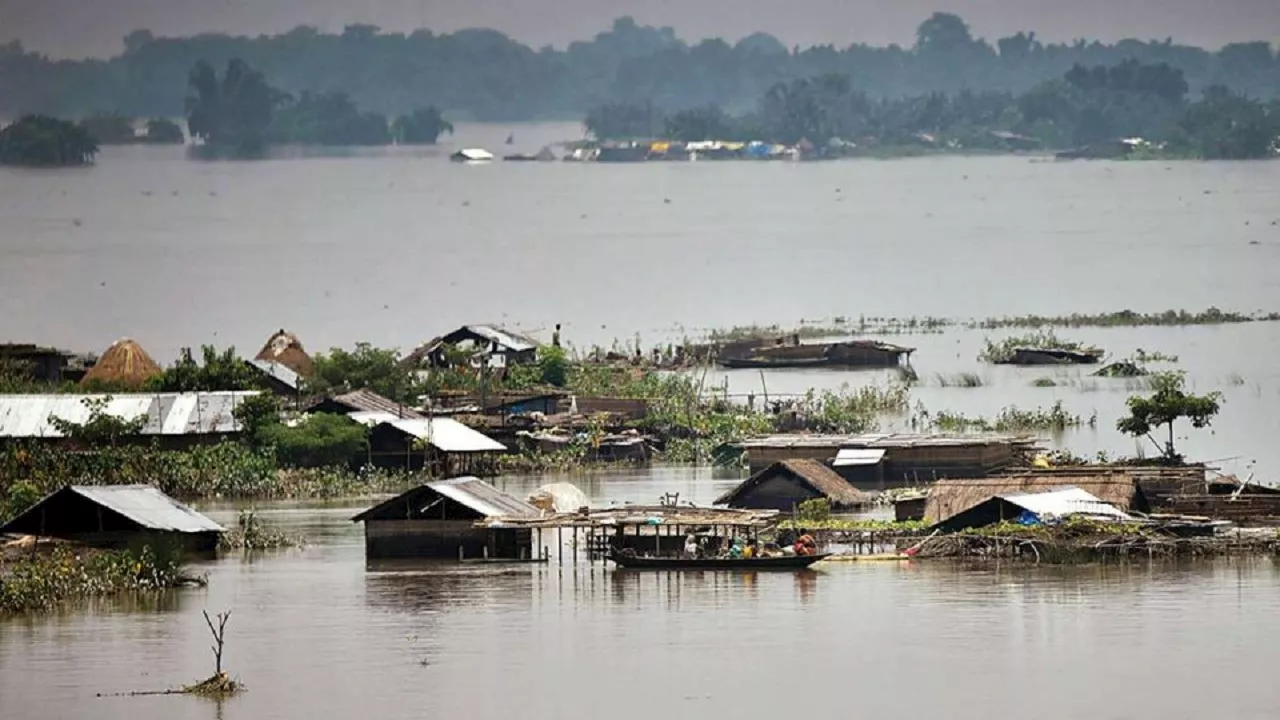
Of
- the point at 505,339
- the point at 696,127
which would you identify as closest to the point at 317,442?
the point at 505,339

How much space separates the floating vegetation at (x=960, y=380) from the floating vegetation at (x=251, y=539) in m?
13.8

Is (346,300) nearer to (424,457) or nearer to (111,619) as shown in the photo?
(424,457)

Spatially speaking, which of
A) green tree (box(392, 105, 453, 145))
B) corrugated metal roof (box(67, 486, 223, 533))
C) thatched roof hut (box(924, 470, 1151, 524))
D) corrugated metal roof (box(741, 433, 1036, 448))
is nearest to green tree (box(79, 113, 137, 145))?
green tree (box(392, 105, 453, 145))

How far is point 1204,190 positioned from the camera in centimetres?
8856

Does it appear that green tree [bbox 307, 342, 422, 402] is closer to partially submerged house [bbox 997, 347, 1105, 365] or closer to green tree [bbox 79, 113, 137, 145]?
partially submerged house [bbox 997, 347, 1105, 365]

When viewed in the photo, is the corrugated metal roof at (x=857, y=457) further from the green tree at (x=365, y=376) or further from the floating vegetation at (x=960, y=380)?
the floating vegetation at (x=960, y=380)

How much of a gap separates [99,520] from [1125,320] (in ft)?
85.2

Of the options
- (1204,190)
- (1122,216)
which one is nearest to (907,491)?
(1122,216)

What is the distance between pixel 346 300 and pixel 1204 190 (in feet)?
137

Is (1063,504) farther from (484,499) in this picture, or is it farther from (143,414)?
(143,414)

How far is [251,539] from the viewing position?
68.6 feet

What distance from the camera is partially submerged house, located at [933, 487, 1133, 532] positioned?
1972 cm

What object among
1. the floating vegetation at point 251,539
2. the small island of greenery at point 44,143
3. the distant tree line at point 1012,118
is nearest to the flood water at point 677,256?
the small island of greenery at point 44,143

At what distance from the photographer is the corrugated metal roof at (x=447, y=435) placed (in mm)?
24625
